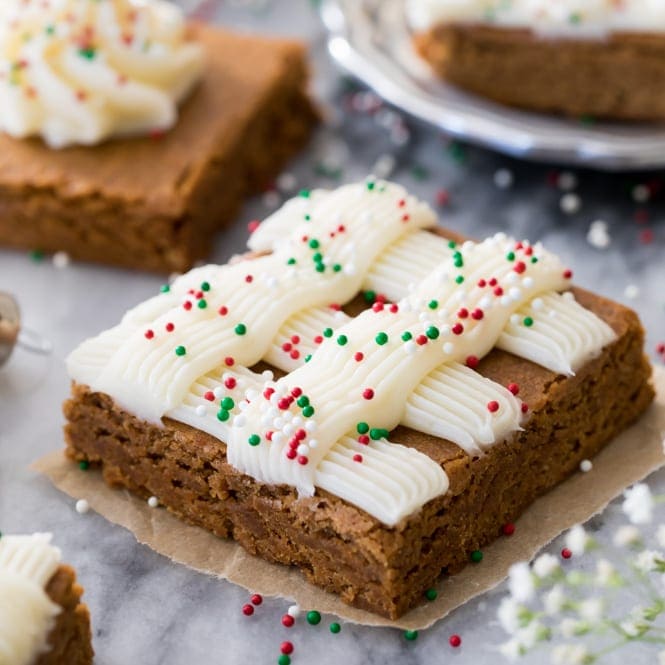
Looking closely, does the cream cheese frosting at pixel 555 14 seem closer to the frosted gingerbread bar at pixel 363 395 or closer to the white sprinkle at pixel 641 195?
the white sprinkle at pixel 641 195

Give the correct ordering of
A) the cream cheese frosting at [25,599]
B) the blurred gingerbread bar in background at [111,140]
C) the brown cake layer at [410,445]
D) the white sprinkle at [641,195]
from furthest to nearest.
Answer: the white sprinkle at [641,195] < the blurred gingerbread bar in background at [111,140] < the brown cake layer at [410,445] < the cream cheese frosting at [25,599]

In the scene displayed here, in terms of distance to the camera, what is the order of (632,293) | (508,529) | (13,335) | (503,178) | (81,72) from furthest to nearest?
1. (503,178)
2. (81,72)
3. (632,293)
4. (13,335)
5. (508,529)

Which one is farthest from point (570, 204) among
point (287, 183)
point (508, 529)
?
point (508, 529)

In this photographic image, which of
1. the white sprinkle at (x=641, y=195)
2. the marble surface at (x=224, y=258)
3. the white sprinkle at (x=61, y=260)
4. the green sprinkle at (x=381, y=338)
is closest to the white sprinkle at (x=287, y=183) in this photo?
the marble surface at (x=224, y=258)

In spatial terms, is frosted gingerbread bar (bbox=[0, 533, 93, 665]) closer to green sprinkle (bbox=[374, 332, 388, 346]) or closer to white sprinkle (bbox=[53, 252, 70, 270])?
green sprinkle (bbox=[374, 332, 388, 346])

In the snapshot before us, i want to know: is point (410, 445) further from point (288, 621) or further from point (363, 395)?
point (288, 621)

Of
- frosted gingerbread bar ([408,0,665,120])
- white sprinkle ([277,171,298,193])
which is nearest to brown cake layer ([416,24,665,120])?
frosted gingerbread bar ([408,0,665,120])
